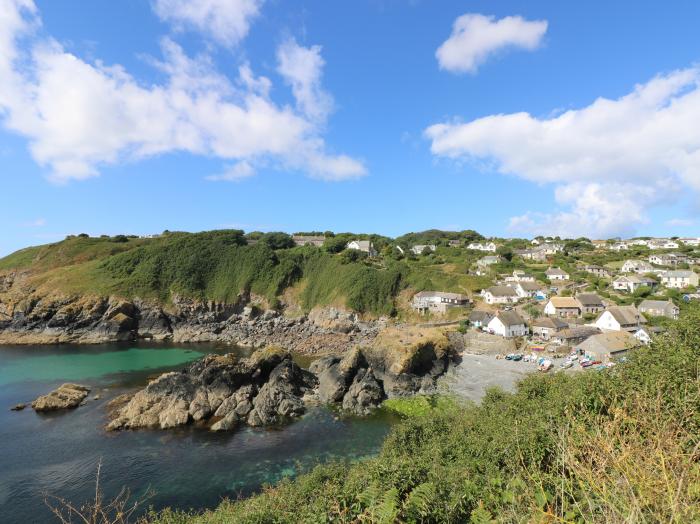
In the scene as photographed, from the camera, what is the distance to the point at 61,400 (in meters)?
33.9

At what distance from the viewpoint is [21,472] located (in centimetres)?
2350

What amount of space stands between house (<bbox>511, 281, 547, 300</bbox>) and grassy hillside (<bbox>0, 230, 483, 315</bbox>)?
7780 millimetres

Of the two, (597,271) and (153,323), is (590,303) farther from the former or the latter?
(153,323)

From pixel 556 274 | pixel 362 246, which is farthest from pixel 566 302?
pixel 362 246

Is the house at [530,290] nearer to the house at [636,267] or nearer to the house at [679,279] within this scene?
the house at [679,279]

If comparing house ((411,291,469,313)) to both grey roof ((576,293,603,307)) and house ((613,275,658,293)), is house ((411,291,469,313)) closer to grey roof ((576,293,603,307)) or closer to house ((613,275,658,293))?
grey roof ((576,293,603,307))

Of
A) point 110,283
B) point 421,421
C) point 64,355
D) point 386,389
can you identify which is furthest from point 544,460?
point 110,283

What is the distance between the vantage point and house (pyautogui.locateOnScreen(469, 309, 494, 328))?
53.1 meters

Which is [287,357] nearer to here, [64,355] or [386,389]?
[386,389]

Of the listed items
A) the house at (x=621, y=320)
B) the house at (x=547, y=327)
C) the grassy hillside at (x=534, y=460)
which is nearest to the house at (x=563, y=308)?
the house at (x=621, y=320)

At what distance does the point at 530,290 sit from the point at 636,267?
35111 mm

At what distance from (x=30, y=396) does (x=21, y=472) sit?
1772 cm

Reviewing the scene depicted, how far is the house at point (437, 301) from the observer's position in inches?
2472

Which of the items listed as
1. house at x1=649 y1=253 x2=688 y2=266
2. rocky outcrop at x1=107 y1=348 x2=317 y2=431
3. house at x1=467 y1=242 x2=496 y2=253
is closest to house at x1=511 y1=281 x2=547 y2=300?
house at x1=467 y1=242 x2=496 y2=253
